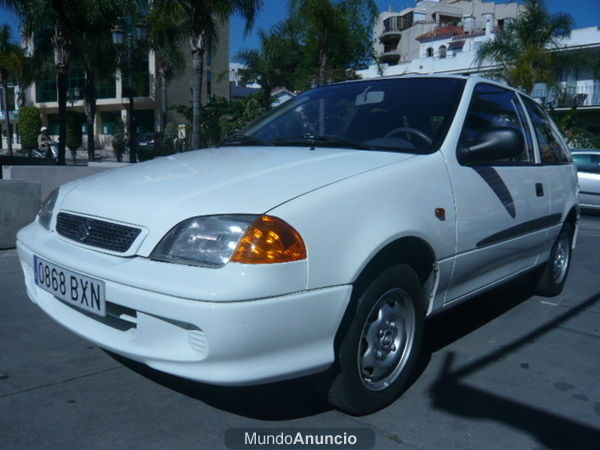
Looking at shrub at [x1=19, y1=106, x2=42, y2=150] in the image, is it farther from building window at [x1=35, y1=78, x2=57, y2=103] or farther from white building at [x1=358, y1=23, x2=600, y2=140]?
white building at [x1=358, y1=23, x2=600, y2=140]

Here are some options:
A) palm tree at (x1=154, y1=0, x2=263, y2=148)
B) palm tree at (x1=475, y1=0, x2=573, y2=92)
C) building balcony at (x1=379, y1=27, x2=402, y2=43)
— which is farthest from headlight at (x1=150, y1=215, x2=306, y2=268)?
building balcony at (x1=379, y1=27, x2=402, y2=43)

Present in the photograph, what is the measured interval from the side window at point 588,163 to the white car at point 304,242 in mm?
8852

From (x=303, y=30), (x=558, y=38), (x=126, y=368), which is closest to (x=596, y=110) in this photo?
(x=558, y=38)

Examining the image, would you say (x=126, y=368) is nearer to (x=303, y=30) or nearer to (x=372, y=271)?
(x=372, y=271)

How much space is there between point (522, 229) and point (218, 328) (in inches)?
91.6

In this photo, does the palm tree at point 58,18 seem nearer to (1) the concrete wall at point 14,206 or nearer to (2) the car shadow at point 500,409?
(1) the concrete wall at point 14,206

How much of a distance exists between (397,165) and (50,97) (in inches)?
2094

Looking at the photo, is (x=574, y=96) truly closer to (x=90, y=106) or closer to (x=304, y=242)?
(x=90, y=106)

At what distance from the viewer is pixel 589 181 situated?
37.2 ft

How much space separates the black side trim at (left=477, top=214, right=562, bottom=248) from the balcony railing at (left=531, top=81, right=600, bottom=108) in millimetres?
30274

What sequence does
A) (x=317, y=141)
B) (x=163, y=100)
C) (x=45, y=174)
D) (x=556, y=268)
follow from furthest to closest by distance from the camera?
(x=163, y=100) < (x=45, y=174) < (x=556, y=268) < (x=317, y=141)

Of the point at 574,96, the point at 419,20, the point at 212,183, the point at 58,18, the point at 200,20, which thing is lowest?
the point at 212,183

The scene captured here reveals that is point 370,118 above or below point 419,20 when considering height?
below

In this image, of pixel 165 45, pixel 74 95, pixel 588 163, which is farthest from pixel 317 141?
pixel 74 95
